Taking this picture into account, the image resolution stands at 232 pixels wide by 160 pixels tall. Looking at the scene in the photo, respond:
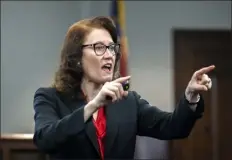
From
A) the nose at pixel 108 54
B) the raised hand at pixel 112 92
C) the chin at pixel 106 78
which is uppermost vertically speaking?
the nose at pixel 108 54

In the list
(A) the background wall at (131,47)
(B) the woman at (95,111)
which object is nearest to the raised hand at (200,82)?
(B) the woman at (95,111)

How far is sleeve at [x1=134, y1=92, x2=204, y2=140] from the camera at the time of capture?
3.88 feet

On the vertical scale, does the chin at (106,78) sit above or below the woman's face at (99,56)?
below

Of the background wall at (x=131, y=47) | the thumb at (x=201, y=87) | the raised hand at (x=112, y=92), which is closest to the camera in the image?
the raised hand at (x=112, y=92)

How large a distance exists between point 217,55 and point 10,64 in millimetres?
1967

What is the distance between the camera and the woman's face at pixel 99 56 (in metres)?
1.24

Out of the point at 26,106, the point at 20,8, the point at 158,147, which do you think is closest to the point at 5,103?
the point at 26,106

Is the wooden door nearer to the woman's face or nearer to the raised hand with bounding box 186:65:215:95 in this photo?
the woman's face

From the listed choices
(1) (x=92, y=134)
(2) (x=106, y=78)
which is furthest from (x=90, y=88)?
(1) (x=92, y=134)

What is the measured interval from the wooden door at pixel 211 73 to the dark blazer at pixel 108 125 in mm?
3162

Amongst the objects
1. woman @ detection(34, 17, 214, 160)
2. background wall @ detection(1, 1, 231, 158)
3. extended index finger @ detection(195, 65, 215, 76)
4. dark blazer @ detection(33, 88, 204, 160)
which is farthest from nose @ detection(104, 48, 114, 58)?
background wall @ detection(1, 1, 231, 158)

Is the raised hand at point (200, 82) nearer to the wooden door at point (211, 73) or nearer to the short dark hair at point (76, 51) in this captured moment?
the short dark hair at point (76, 51)

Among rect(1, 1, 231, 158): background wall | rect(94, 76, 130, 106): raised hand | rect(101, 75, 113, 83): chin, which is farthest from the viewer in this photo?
→ rect(1, 1, 231, 158): background wall

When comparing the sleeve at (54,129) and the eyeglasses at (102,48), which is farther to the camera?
the eyeglasses at (102,48)
